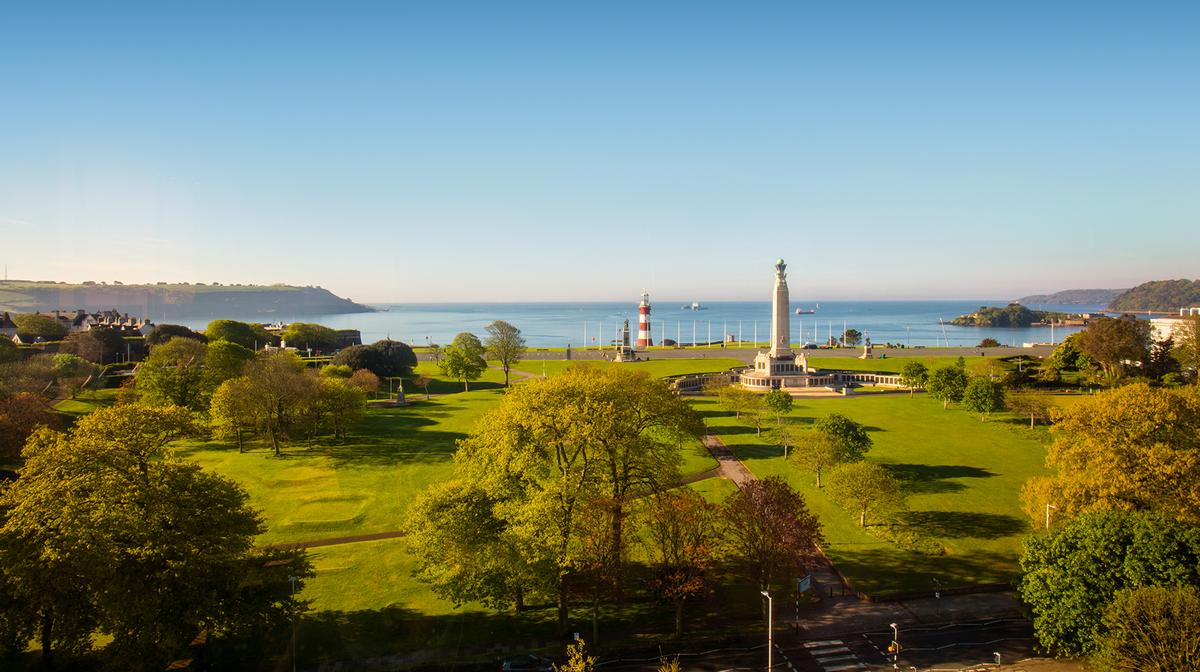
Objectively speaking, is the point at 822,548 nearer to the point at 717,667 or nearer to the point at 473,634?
the point at 717,667

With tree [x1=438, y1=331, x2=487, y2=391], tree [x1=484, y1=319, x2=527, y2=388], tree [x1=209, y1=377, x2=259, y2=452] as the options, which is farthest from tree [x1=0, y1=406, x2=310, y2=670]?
tree [x1=484, y1=319, x2=527, y2=388]

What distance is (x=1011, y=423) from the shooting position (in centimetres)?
5894

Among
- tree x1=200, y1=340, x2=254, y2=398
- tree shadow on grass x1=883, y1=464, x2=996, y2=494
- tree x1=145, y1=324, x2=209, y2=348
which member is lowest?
tree shadow on grass x1=883, y1=464, x2=996, y2=494

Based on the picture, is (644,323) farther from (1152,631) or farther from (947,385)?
(1152,631)

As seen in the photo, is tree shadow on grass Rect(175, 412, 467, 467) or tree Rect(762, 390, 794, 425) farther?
tree Rect(762, 390, 794, 425)

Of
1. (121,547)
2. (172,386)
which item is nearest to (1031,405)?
(121,547)

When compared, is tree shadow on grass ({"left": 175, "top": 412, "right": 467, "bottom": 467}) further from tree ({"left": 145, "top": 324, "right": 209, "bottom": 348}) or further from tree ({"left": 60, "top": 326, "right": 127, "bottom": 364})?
tree ({"left": 145, "top": 324, "right": 209, "bottom": 348})

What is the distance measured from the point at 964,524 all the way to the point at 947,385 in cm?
3512

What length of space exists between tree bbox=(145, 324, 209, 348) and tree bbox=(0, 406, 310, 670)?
263 feet

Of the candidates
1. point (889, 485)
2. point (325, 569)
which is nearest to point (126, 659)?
point (325, 569)

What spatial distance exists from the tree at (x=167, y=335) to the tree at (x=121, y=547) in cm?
8009

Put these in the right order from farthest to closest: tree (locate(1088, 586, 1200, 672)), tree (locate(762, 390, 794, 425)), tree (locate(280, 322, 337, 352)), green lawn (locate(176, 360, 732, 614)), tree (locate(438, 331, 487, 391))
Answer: tree (locate(280, 322, 337, 352)) → tree (locate(438, 331, 487, 391)) → tree (locate(762, 390, 794, 425)) → green lawn (locate(176, 360, 732, 614)) → tree (locate(1088, 586, 1200, 672))

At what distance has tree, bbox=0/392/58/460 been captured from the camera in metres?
39.9

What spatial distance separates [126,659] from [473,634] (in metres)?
11.3
